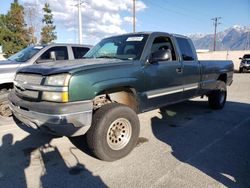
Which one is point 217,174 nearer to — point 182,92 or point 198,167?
point 198,167

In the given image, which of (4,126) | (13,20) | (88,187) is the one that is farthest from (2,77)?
(13,20)

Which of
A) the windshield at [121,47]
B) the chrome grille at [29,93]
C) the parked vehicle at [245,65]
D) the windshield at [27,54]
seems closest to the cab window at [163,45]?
the windshield at [121,47]

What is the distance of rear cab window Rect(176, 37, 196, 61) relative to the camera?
19.4ft

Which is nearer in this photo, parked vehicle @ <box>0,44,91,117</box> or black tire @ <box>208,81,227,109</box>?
parked vehicle @ <box>0,44,91,117</box>

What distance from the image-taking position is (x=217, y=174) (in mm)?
3594

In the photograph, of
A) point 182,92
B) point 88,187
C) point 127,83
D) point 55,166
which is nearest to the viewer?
point 88,187

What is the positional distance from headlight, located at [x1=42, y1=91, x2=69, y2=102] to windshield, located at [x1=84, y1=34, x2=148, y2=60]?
162 cm

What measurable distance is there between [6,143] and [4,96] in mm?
→ 1699

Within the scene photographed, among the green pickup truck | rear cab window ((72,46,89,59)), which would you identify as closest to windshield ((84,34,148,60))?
the green pickup truck

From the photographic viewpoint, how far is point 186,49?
20.1 feet

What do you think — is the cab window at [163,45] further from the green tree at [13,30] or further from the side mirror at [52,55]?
the green tree at [13,30]

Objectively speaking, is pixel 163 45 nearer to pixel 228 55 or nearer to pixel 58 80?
pixel 58 80

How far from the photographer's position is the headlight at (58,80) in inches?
142

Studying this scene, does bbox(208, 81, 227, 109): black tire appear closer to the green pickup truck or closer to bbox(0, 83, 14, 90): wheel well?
the green pickup truck
